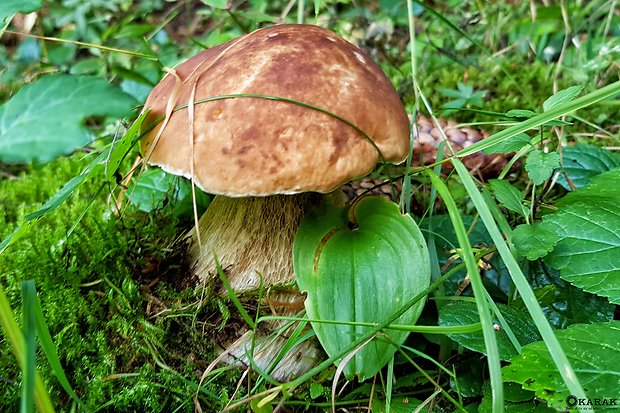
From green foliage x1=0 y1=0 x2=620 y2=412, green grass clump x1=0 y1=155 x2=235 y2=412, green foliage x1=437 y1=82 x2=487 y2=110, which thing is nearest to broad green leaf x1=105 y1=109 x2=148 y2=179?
green foliage x1=0 y1=0 x2=620 y2=412

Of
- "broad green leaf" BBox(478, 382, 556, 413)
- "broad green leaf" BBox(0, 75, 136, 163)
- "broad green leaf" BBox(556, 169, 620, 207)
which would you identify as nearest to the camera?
"broad green leaf" BBox(0, 75, 136, 163)

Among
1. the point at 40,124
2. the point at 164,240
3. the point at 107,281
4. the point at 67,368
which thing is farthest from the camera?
the point at 164,240

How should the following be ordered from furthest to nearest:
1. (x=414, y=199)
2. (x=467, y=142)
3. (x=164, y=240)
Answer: (x=467, y=142) → (x=414, y=199) → (x=164, y=240)

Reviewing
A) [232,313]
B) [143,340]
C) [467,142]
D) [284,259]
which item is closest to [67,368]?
[143,340]

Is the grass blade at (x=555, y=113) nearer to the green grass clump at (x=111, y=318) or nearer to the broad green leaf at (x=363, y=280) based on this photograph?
the broad green leaf at (x=363, y=280)

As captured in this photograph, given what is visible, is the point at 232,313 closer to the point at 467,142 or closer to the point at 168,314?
the point at 168,314

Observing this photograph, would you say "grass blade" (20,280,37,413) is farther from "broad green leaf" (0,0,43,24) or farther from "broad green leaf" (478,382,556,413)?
"broad green leaf" (478,382,556,413)
